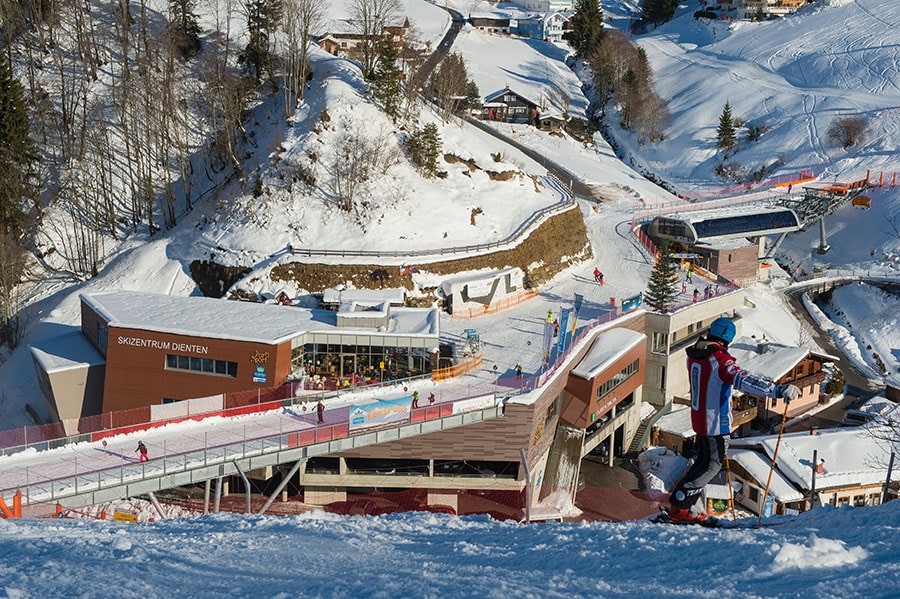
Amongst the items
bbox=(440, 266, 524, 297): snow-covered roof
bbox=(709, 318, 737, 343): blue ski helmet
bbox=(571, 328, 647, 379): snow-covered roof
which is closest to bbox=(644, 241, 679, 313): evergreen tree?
bbox=(571, 328, 647, 379): snow-covered roof

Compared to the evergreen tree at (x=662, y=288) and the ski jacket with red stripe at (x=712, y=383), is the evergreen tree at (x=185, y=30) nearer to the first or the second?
the evergreen tree at (x=662, y=288)

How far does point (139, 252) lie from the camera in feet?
140

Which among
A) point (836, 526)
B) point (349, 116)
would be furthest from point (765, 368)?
point (836, 526)

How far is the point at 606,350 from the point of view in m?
33.4

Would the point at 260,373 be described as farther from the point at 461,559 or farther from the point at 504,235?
the point at 461,559

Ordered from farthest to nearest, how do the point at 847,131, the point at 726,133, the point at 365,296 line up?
1. the point at 726,133
2. the point at 847,131
3. the point at 365,296

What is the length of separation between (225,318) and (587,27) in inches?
2854

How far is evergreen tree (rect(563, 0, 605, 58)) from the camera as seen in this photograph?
9162cm

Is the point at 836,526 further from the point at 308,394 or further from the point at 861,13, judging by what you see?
the point at 861,13

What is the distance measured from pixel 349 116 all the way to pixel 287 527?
117 ft

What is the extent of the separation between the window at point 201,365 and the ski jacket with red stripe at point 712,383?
68.0 ft

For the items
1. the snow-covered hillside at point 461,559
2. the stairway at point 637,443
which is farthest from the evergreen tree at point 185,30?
the snow-covered hillside at point 461,559

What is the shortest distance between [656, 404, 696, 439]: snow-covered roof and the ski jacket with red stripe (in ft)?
83.1

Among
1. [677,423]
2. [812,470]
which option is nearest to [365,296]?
[677,423]
